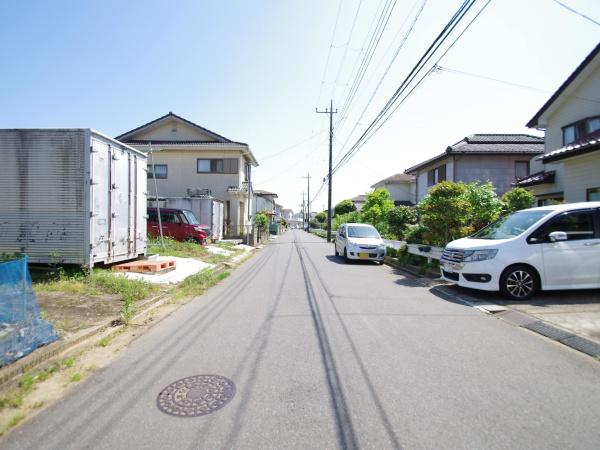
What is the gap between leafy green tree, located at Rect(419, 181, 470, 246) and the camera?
34.2 ft

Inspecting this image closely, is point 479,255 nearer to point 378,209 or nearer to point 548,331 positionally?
point 548,331

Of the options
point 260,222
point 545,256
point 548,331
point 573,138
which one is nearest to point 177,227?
point 260,222

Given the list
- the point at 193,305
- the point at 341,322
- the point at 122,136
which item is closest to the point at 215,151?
the point at 122,136

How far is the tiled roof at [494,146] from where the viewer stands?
2197cm

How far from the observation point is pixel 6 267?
3693 mm

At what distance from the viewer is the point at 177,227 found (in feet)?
52.6

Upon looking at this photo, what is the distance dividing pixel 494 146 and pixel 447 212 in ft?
51.9

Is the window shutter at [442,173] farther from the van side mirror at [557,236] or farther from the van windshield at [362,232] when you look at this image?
the van side mirror at [557,236]

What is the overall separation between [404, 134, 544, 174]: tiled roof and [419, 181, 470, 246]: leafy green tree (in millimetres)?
13085

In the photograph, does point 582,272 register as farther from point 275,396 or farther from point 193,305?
point 193,305

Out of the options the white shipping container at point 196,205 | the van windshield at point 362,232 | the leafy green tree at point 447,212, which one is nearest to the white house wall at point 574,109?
the leafy green tree at point 447,212

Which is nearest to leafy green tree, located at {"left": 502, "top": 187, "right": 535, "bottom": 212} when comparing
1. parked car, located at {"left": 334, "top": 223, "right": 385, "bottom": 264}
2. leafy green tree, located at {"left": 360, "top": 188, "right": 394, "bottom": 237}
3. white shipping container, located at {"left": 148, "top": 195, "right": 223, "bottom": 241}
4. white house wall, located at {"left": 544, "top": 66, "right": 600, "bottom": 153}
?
white house wall, located at {"left": 544, "top": 66, "right": 600, "bottom": 153}

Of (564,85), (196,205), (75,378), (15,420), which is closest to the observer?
(15,420)

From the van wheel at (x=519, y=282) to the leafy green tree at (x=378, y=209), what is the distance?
1419cm
